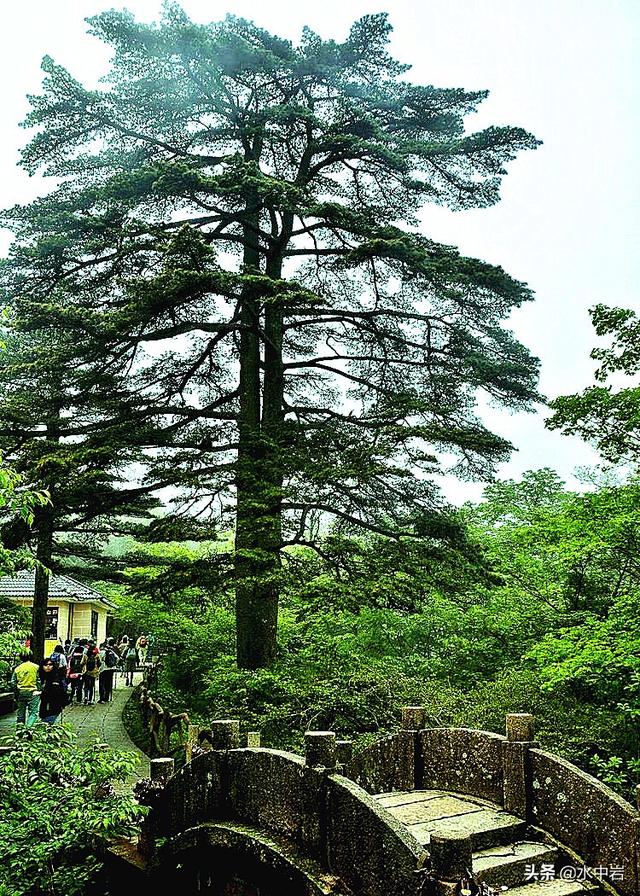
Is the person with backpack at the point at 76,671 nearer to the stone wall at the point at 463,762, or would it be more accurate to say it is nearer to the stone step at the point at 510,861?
the stone wall at the point at 463,762

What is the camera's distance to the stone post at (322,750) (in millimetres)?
5355

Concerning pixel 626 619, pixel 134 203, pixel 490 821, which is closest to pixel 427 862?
pixel 490 821

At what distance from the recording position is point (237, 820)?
6242mm

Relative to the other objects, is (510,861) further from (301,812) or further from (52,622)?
(52,622)

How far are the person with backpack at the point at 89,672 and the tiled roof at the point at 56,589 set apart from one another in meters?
5.97

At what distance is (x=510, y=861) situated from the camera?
5691 mm

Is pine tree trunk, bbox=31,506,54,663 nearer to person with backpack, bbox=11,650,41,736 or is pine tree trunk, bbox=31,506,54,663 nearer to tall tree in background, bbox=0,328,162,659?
tall tree in background, bbox=0,328,162,659

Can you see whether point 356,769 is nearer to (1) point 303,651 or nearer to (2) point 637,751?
(2) point 637,751

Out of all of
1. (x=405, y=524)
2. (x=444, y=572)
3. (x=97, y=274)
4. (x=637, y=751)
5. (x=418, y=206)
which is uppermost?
(x=418, y=206)

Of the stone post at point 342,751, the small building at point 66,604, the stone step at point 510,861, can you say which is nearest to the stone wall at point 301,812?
the stone post at point 342,751

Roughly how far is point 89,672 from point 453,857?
19978 mm

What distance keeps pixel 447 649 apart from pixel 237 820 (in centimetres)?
723

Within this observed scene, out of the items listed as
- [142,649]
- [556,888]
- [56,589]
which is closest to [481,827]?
[556,888]

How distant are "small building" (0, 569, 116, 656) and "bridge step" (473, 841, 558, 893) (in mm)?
26446
